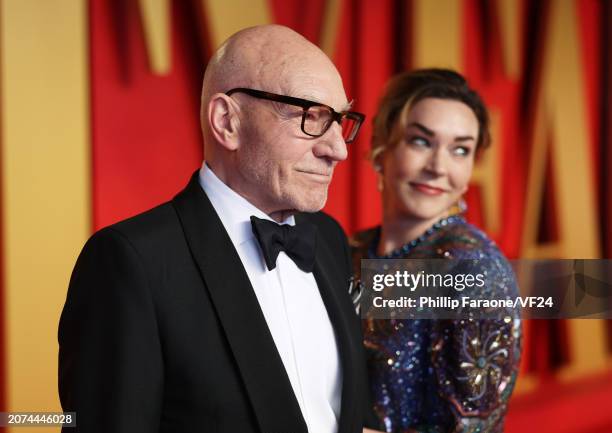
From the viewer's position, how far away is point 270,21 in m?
3.00

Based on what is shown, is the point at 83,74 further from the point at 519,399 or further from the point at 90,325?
the point at 519,399

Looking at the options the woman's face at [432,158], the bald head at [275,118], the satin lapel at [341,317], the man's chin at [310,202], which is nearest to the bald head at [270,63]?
the bald head at [275,118]

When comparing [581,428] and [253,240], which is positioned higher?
[253,240]

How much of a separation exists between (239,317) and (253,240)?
163 mm

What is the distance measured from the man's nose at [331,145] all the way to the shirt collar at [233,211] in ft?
0.51

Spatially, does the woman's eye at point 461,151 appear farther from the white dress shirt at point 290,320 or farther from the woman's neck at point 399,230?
the white dress shirt at point 290,320

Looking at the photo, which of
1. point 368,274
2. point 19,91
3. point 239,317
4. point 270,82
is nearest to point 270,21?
point 19,91

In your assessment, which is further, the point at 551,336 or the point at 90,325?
the point at 551,336

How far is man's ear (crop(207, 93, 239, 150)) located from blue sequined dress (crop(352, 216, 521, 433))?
25.4 inches

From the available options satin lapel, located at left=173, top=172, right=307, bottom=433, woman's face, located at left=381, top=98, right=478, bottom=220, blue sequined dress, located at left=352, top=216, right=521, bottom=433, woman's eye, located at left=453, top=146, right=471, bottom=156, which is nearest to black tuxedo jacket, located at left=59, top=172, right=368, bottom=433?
satin lapel, located at left=173, top=172, right=307, bottom=433

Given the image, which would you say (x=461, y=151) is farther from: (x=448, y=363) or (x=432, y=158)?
(x=448, y=363)

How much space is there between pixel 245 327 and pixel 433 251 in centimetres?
69

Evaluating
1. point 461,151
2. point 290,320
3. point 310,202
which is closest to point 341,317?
point 290,320

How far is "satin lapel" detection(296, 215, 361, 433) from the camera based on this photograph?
1.38 m
